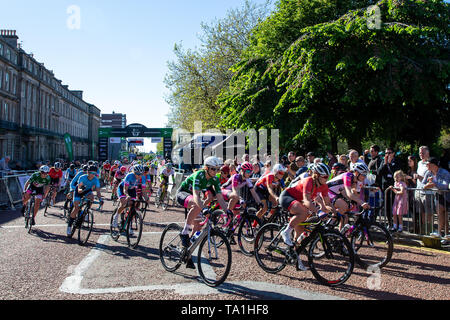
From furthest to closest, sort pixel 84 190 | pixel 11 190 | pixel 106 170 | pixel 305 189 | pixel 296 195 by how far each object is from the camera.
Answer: pixel 106 170
pixel 11 190
pixel 84 190
pixel 296 195
pixel 305 189

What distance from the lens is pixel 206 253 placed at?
5234 millimetres

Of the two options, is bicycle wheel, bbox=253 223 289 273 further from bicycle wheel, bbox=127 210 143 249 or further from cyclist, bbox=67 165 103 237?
cyclist, bbox=67 165 103 237

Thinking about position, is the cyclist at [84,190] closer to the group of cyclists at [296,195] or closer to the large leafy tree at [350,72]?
the group of cyclists at [296,195]

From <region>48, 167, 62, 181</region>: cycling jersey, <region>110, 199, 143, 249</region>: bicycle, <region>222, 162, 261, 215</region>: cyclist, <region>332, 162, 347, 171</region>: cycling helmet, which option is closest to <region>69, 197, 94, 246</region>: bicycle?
<region>110, 199, 143, 249</region>: bicycle

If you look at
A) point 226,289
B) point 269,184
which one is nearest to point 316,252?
point 226,289

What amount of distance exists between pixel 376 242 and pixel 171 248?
3478 mm

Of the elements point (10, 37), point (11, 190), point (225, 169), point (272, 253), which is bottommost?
point (272, 253)

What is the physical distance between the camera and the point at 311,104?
1611 cm

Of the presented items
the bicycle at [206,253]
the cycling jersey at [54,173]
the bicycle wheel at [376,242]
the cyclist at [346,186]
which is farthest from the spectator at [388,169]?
the cycling jersey at [54,173]

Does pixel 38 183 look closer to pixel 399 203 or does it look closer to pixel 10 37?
pixel 399 203

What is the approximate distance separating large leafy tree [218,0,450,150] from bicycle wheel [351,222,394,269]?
7716mm

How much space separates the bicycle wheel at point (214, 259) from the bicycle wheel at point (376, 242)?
91.3 inches

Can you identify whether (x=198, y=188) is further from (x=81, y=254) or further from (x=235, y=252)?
(x=81, y=254)
